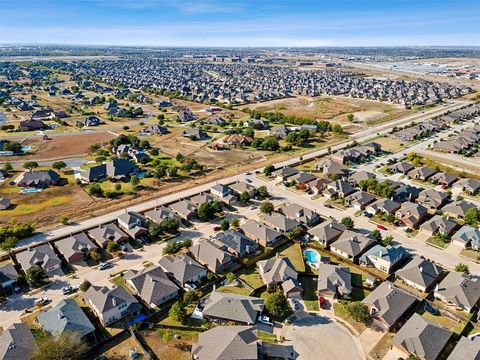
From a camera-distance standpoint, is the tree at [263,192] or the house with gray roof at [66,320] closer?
the house with gray roof at [66,320]

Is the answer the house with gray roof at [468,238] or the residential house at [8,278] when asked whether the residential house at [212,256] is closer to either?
the residential house at [8,278]

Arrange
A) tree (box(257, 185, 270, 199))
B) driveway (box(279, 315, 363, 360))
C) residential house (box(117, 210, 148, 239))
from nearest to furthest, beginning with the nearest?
driveway (box(279, 315, 363, 360))
residential house (box(117, 210, 148, 239))
tree (box(257, 185, 270, 199))

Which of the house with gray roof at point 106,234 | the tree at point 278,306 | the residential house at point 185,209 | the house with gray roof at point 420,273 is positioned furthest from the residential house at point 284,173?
the tree at point 278,306

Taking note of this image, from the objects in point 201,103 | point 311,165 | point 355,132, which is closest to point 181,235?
point 311,165

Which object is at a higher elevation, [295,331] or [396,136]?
[396,136]

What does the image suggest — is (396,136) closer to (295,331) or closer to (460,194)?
(460,194)

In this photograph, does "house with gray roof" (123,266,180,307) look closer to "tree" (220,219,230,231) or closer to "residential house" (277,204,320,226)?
"tree" (220,219,230,231)

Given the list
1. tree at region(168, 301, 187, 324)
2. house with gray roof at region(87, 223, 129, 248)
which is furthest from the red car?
house with gray roof at region(87, 223, 129, 248)
